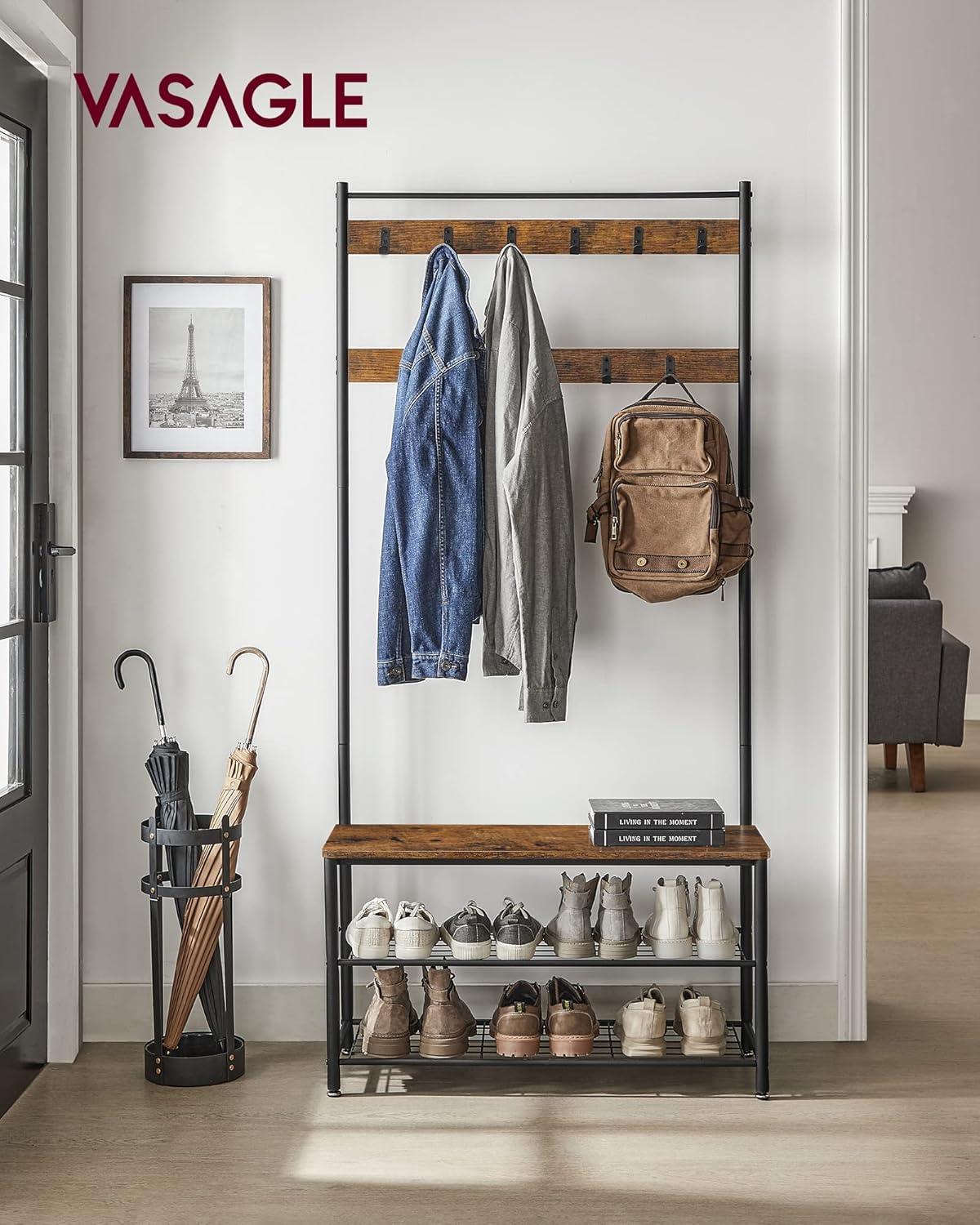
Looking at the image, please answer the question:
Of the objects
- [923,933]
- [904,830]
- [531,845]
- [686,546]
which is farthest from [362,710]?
[904,830]

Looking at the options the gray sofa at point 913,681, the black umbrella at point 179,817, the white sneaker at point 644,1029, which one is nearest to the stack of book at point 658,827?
the white sneaker at point 644,1029

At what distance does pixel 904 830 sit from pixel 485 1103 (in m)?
2.79

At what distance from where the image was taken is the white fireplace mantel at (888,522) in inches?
302

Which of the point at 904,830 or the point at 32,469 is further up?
the point at 32,469

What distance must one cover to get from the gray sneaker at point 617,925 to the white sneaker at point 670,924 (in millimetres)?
38

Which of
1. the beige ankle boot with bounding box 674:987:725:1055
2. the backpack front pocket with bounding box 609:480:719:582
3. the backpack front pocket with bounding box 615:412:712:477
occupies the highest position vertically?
the backpack front pocket with bounding box 615:412:712:477

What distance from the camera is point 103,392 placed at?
292 cm

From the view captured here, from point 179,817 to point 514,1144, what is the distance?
3.04ft

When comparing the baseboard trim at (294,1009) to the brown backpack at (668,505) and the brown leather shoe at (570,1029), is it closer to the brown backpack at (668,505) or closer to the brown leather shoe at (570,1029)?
the brown leather shoe at (570,1029)

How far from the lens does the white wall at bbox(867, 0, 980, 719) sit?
25.1 feet

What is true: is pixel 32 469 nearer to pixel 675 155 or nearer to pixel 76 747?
pixel 76 747

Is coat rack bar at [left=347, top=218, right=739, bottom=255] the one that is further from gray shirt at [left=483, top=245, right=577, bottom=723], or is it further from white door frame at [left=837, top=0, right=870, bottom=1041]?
white door frame at [left=837, top=0, right=870, bottom=1041]

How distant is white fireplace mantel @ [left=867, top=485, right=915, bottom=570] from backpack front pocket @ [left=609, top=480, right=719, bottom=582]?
523 centimetres

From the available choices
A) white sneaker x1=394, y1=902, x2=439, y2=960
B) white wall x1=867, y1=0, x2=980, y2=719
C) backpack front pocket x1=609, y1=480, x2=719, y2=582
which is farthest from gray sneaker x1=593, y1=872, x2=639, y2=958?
white wall x1=867, y1=0, x2=980, y2=719
